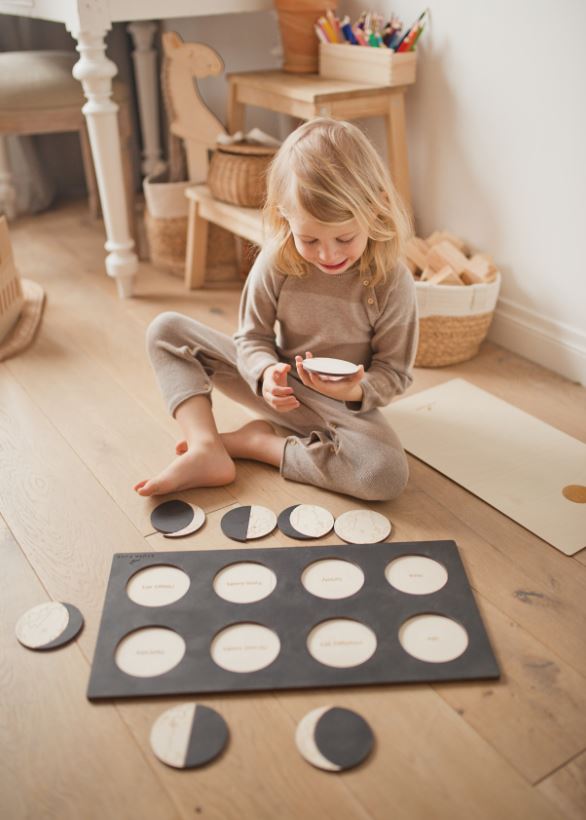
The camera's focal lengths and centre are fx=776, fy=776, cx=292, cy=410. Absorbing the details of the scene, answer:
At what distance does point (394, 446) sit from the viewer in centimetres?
117

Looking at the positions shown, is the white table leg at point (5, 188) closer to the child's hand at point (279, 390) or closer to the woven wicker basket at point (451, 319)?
the woven wicker basket at point (451, 319)

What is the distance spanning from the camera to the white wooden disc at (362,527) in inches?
42.4

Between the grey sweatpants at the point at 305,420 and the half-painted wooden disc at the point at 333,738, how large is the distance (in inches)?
14.9

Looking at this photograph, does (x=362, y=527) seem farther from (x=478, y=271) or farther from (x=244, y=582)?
(x=478, y=271)

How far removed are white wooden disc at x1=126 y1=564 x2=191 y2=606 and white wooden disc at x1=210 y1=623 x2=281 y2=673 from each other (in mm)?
92

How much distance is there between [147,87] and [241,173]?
31.4 inches

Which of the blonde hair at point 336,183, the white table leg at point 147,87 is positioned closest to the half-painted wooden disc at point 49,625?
the blonde hair at point 336,183

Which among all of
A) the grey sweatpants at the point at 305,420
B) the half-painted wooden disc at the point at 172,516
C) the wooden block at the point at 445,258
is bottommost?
the half-painted wooden disc at the point at 172,516

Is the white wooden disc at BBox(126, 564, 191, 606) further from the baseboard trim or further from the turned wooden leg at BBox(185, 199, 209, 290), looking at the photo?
the turned wooden leg at BBox(185, 199, 209, 290)

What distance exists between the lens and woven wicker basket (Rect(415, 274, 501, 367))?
1.49 meters

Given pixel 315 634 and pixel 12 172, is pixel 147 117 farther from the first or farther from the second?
pixel 315 634

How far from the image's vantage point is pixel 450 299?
1488mm

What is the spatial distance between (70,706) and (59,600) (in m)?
0.17

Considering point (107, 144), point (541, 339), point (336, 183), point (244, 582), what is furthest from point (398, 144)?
point (244, 582)
